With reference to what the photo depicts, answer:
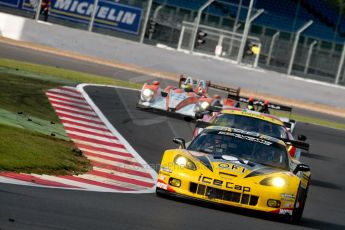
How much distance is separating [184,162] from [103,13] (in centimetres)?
2955

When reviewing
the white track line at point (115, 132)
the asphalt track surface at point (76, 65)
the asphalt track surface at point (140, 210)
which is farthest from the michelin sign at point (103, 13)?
the asphalt track surface at point (140, 210)

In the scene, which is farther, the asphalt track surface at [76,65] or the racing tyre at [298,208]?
the asphalt track surface at [76,65]

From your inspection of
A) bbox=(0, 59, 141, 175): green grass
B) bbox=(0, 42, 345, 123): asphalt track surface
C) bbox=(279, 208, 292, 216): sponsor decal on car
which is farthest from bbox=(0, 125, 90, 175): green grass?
bbox=(0, 42, 345, 123): asphalt track surface

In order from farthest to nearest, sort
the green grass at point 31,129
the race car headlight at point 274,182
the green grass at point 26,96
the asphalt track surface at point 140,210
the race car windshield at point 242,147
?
the green grass at point 26,96 → the green grass at point 31,129 → the race car windshield at point 242,147 → the race car headlight at point 274,182 → the asphalt track surface at point 140,210

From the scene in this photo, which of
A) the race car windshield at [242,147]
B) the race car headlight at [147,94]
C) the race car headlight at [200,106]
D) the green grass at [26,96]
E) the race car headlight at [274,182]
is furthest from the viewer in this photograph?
the race car headlight at [147,94]

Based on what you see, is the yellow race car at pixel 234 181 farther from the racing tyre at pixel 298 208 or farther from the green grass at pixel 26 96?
the green grass at pixel 26 96

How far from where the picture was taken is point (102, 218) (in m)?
8.53

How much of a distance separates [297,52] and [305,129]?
31.7 ft

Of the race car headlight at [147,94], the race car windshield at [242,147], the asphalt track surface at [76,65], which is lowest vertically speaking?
the asphalt track surface at [76,65]

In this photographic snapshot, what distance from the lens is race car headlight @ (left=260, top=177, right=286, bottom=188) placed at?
10.9m

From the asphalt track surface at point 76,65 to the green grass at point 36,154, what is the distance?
60.8 feet

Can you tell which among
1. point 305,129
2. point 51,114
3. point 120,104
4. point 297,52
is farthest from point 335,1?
point 51,114

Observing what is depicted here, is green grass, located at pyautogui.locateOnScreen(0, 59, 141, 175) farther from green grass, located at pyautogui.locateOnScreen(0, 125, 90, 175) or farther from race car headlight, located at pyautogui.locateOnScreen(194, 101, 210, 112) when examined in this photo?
race car headlight, located at pyautogui.locateOnScreen(194, 101, 210, 112)

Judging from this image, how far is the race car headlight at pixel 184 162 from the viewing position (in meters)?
11.0
